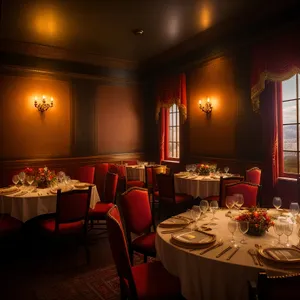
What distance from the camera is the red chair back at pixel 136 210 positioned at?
112 inches

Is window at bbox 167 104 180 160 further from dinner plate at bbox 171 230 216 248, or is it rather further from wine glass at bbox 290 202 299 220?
dinner plate at bbox 171 230 216 248

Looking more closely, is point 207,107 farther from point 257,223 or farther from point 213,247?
point 213,247

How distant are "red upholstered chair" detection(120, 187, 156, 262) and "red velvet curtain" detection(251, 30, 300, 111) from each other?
333 centimetres

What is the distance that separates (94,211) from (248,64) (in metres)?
3.93

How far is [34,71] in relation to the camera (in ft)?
22.4

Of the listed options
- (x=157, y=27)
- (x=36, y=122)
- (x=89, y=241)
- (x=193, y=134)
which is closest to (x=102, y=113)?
(x=36, y=122)

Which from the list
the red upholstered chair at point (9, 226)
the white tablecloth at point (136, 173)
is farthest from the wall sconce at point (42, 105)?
the red upholstered chair at point (9, 226)

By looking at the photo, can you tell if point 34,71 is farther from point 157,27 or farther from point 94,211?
point 94,211

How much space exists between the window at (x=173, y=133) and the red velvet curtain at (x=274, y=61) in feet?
9.37

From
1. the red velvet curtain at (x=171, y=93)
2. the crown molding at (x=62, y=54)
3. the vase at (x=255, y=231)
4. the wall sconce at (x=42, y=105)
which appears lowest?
the vase at (x=255, y=231)

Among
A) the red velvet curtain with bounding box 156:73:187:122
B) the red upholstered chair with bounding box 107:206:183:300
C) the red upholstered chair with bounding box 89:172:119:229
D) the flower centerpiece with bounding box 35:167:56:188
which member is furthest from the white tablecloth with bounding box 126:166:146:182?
the red upholstered chair with bounding box 107:206:183:300

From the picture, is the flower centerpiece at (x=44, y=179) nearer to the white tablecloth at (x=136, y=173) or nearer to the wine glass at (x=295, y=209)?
the white tablecloth at (x=136, y=173)

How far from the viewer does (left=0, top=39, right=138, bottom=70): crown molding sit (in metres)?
6.26

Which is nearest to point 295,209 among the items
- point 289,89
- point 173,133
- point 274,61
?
point 289,89
